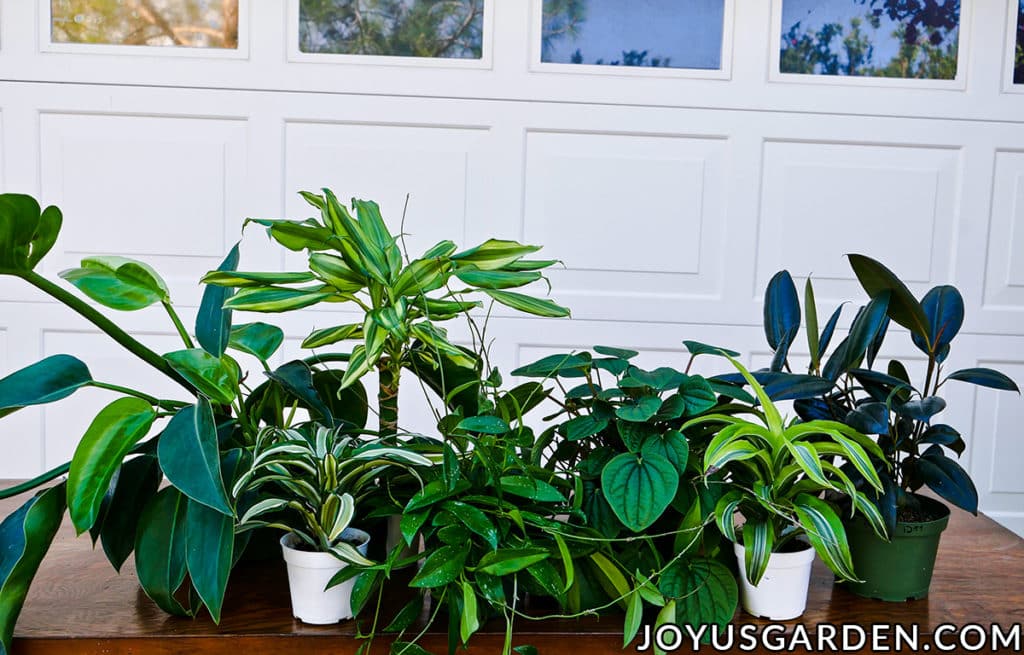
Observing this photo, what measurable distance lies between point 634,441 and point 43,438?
2536 millimetres

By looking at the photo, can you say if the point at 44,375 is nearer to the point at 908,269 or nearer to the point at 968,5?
the point at 908,269

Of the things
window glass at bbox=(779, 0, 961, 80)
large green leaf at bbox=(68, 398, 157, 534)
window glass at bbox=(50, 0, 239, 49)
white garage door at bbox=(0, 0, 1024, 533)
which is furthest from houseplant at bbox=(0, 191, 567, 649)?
window glass at bbox=(779, 0, 961, 80)

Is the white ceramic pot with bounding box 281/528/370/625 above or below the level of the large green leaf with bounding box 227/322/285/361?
below

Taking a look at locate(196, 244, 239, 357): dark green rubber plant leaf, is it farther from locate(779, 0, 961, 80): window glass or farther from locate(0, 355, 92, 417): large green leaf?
locate(779, 0, 961, 80): window glass

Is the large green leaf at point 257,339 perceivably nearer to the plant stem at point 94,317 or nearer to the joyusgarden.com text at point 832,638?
the plant stem at point 94,317

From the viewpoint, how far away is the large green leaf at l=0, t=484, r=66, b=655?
0.79 meters

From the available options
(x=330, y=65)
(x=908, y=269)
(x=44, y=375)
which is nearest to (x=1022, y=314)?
(x=908, y=269)

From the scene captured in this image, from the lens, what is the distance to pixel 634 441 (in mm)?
885

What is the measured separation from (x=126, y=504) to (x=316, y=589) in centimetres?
20

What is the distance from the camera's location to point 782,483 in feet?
2.93

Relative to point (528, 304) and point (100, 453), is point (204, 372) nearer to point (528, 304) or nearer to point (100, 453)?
point (100, 453)

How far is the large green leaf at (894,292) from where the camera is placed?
3.23ft

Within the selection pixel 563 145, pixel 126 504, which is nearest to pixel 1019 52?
pixel 563 145

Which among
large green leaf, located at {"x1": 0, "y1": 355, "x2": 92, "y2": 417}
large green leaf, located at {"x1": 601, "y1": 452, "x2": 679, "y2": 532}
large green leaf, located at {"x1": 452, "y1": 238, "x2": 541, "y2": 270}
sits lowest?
large green leaf, located at {"x1": 601, "y1": 452, "x2": 679, "y2": 532}
